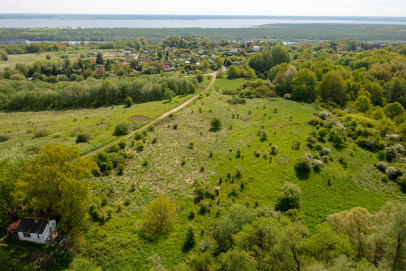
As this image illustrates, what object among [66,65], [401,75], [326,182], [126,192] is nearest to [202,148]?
[126,192]

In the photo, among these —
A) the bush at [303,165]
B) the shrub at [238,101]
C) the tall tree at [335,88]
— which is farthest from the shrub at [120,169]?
the tall tree at [335,88]

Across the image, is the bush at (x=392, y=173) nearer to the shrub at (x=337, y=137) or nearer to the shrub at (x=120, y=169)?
the shrub at (x=337, y=137)

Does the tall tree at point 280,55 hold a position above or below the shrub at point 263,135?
above

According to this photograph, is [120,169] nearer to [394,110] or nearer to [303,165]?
[303,165]

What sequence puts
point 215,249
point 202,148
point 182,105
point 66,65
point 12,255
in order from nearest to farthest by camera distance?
point 12,255, point 215,249, point 202,148, point 182,105, point 66,65

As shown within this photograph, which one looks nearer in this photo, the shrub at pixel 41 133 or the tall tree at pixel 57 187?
the tall tree at pixel 57 187

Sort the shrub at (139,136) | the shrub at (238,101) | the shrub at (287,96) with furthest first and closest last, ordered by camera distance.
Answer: the shrub at (287,96) → the shrub at (238,101) → the shrub at (139,136)

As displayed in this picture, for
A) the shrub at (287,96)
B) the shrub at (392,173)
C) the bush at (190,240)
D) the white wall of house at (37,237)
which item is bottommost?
the bush at (190,240)

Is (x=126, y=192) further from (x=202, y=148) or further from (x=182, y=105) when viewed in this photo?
(x=182, y=105)
